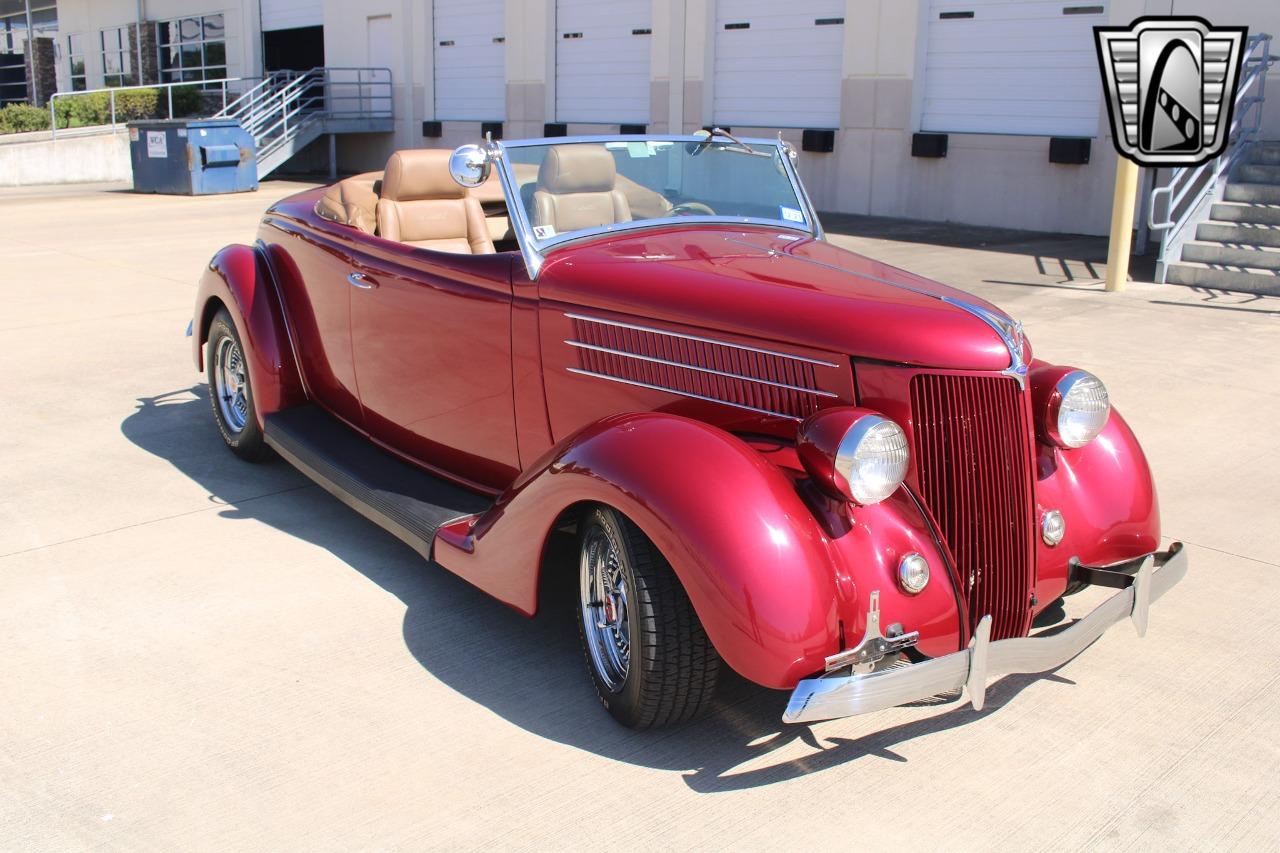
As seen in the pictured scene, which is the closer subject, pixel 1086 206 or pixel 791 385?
pixel 791 385

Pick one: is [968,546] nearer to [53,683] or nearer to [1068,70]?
[53,683]

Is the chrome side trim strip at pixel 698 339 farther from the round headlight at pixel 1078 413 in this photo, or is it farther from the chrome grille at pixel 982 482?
the round headlight at pixel 1078 413

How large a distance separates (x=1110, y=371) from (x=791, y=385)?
495 cm

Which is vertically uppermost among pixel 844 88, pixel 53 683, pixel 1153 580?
pixel 844 88

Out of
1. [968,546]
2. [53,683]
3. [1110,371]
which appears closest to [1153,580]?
[968,546]

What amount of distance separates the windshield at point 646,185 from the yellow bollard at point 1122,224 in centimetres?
671

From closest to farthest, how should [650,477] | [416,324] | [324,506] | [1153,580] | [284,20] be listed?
[650,477] → [1153,580] → [416,324] → [324,506] → [284,20]

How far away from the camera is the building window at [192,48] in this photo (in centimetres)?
2873

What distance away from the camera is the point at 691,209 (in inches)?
169

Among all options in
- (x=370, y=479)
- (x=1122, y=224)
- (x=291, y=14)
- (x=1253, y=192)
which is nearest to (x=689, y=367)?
(x=370, y=479)

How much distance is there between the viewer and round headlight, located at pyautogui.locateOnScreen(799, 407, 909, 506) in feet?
9.37

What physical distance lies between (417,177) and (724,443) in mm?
2665

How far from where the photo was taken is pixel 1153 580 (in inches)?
134

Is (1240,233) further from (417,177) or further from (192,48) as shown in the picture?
(192,48)
